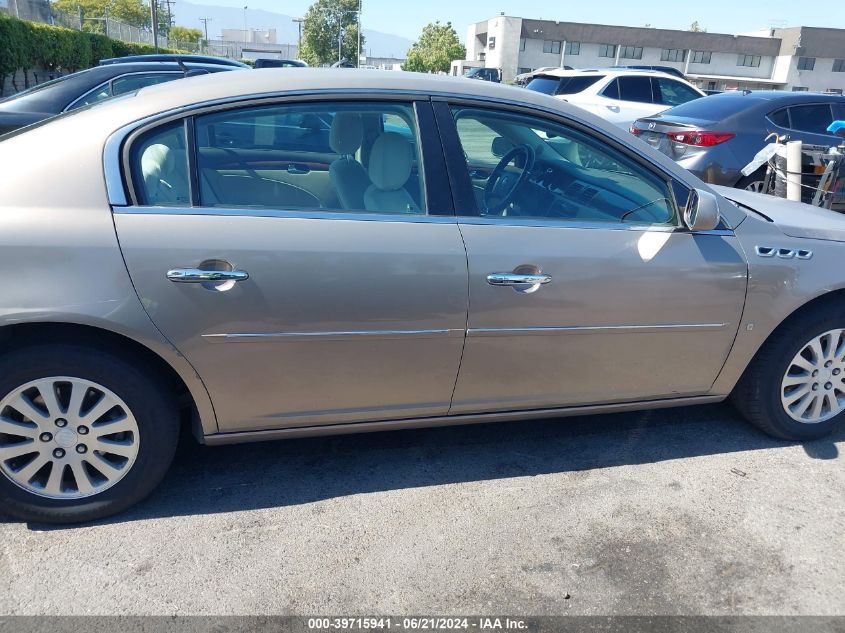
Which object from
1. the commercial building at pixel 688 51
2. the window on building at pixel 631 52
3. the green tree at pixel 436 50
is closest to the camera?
the commercial building at pixel 688 51

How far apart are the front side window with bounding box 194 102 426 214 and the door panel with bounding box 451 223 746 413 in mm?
391

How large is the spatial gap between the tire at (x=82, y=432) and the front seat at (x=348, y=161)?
1014 millimetres

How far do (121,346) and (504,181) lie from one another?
175cm

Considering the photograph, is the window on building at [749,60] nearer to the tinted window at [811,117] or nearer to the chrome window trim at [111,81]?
the tinted window at [811,117]

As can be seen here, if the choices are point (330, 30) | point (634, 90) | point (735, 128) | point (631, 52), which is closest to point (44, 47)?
point (634, 90)

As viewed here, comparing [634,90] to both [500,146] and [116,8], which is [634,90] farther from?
[116,8]

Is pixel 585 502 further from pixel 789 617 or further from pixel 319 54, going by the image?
pixel 319 54

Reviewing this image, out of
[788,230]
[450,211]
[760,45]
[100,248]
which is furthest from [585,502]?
[760,45]

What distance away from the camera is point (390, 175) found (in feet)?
9.16

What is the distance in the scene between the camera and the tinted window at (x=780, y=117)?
7.36 metres

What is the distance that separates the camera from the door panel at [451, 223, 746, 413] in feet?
8.87

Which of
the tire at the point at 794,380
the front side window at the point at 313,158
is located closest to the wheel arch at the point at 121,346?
the front side window at the point at 313,158

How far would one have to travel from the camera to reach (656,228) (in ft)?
9.50

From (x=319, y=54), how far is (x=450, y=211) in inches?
3621
